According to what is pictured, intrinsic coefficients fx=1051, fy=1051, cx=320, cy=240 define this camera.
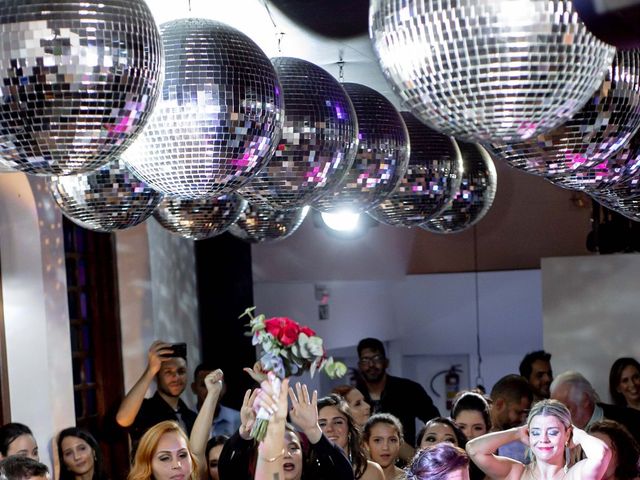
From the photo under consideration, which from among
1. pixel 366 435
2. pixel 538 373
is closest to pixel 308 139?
pixel 366 435

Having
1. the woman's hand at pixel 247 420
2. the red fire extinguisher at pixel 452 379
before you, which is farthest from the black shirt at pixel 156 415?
the red fire extinguisher at pixel 452 379

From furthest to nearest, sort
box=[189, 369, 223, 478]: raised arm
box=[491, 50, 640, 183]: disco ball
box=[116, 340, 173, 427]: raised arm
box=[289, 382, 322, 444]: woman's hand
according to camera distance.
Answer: box=[116, 340, 173, 427]: raised arm, box=[189, 369, 223, 478]: raised arm, box=[289, 382, 322, 444]: woman's hand, box=[491, 50, 640, 183]: disco ball

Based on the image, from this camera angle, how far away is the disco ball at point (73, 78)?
136cm

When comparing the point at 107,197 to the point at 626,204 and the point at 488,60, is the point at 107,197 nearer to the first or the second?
the point at 626,204

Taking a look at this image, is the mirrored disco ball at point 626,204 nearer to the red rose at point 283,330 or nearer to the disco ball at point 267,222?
the red rose at point 283,330

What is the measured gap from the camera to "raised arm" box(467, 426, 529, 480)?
3454 millimetres

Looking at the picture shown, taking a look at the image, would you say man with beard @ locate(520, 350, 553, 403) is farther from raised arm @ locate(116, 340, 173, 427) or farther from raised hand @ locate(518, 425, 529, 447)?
raised hand @ locate(518, 425, 529, 447)

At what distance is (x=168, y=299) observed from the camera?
250 inches

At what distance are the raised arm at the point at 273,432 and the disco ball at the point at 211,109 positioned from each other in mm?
949

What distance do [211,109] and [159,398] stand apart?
351 cm

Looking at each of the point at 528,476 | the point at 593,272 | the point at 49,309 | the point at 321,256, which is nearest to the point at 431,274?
the point at 321,256

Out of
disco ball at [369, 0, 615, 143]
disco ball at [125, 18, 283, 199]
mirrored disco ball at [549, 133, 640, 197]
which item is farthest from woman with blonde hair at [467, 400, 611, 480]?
Result: disco ball at [369, 0, 615, 143]

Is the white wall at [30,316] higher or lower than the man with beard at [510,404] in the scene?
higher

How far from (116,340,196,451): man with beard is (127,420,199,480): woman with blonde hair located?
52.0 inches
